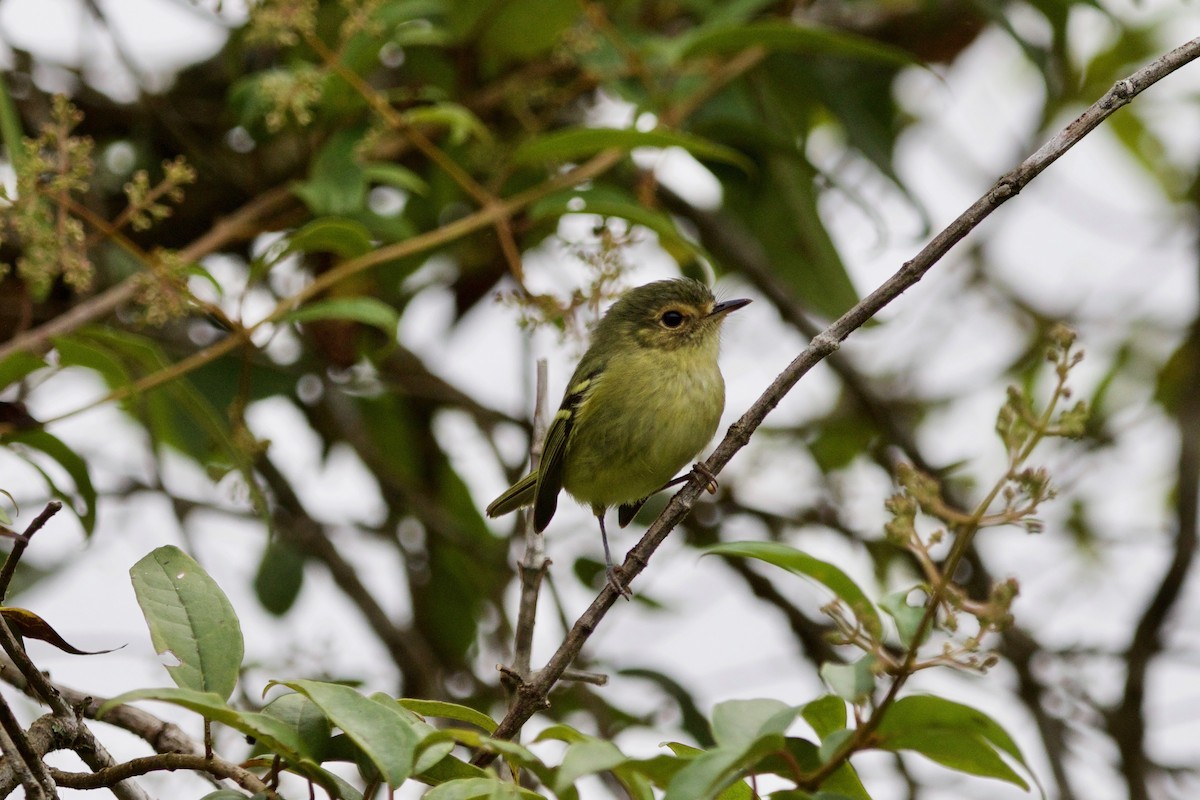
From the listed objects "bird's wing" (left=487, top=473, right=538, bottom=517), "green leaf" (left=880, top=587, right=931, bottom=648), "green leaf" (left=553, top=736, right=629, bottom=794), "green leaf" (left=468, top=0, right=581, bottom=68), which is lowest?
"green leaf" (left=553, top=736, right=629, bottom=794)

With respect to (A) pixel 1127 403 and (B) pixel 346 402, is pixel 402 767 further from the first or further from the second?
→ (A) pixel 1127 403

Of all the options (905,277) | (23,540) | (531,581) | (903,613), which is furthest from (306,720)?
(905,277)

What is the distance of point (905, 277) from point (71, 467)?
2.10m

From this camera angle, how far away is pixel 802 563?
2023 millimetres

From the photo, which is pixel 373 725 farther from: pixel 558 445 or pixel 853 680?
pixel 558 445

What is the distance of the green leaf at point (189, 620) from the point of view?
204 cm

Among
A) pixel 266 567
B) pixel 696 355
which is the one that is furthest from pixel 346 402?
pixel 696 355

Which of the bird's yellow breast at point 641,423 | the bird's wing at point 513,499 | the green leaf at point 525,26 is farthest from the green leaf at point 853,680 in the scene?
the green leaf at point 525,26

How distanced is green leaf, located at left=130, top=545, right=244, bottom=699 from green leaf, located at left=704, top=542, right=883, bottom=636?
0.78m

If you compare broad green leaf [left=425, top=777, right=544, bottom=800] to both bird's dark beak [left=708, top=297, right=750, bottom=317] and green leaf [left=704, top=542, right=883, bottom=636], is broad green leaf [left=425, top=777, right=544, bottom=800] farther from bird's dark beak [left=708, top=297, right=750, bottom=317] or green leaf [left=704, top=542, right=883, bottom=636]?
bird's dark beak [left=708, top=297, right=750, bottom=317]

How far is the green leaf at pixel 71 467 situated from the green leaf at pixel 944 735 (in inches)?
80.1

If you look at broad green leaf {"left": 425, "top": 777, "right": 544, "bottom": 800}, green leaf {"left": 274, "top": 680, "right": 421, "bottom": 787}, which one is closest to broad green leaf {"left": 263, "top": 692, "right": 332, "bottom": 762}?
green leaf {"left": 274, "top": 680, "right": 421, "bottom": 787}

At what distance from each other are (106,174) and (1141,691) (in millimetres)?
4203

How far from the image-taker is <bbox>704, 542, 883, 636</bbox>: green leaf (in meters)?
1.97
